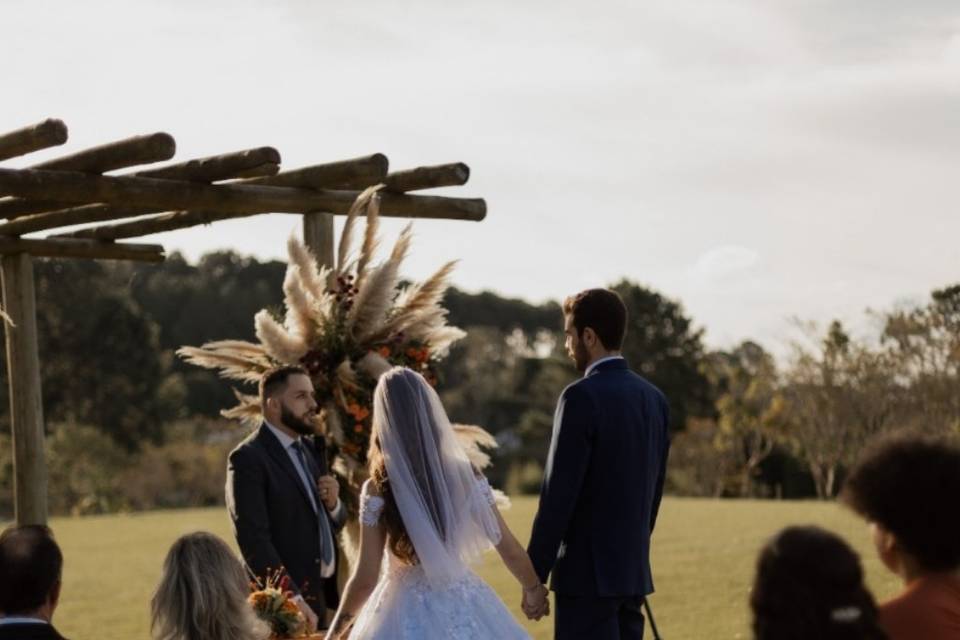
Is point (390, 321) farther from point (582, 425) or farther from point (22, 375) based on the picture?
point (22, 375)

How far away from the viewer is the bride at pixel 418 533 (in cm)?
505

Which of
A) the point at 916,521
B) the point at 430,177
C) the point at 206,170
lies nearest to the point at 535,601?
the point at 916,521

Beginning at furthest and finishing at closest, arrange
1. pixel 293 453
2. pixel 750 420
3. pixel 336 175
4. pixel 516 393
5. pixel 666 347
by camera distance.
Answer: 1. pixel 516 393
2. pixel 666 347
3. pixel 750 420
4. pixel 336 175
5. pixel 293 453

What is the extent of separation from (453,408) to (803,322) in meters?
19.1

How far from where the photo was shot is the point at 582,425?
5.66 m

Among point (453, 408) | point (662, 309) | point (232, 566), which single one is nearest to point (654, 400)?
point (232, 566)

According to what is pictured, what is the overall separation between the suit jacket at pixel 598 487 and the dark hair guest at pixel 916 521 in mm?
2533

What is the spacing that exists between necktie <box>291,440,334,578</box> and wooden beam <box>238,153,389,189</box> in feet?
4.64

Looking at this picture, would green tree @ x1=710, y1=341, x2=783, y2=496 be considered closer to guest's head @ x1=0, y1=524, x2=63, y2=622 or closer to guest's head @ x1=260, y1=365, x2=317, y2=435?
guest's head @ x1=260, y1=365, x2=317, y2=435

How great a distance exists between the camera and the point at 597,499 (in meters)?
5.74

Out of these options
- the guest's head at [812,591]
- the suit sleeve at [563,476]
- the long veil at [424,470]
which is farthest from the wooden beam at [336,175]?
the guest's head at [812,591]

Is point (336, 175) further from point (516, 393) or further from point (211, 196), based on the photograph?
point (516, 393)

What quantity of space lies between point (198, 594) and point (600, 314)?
206 centimetres

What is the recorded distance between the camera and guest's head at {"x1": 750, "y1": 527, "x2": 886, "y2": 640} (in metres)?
2.73
